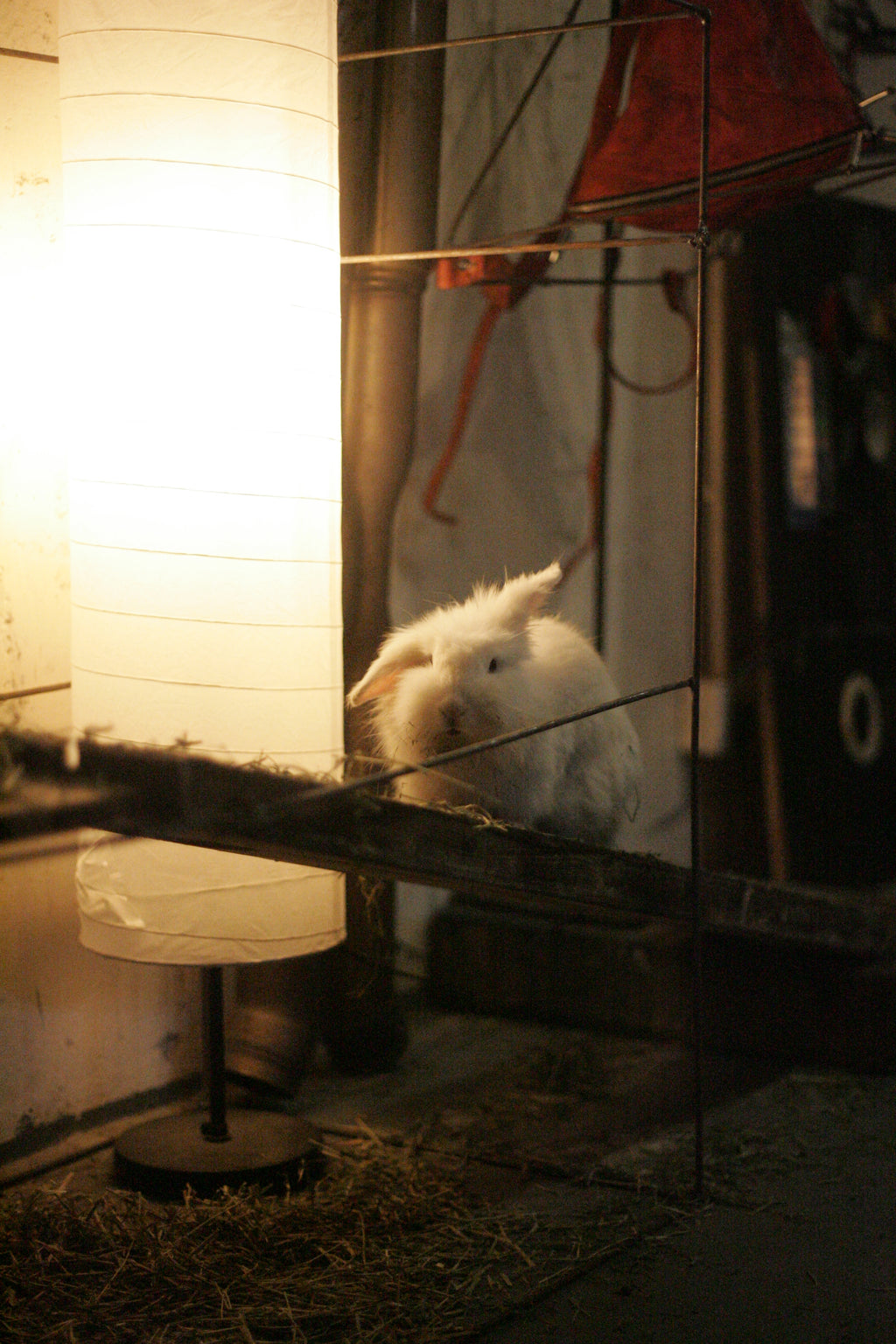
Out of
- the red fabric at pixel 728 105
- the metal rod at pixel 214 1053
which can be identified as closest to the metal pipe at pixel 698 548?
the red fabric at pixel 728 105

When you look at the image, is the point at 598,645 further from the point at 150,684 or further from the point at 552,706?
the point at 150,684

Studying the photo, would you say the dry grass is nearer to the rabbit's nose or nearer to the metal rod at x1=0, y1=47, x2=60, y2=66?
the rabbit's nose

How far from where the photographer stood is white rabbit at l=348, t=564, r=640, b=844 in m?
2.25

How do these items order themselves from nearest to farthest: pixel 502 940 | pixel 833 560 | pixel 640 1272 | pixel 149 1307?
pixel 149 1307 < pixel 640 1272 < pixel 502 940 < pixel 833 560

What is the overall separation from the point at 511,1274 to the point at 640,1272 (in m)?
0.22

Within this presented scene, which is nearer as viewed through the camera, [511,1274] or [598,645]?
A: [511,1274]

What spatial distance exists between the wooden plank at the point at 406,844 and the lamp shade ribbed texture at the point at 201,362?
0.25 metres

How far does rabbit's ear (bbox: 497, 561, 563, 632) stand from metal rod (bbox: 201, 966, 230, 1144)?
88cm

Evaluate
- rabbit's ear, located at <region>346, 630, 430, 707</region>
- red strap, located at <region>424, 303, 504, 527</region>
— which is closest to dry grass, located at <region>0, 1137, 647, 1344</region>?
rabbit's ear, located at <region>346, 630, 430, 707</region>

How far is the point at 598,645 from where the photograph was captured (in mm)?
3547

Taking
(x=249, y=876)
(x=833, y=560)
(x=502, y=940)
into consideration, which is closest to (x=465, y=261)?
(x=249, y=876)

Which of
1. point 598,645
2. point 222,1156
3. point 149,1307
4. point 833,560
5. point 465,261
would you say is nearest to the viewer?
point 149,1307

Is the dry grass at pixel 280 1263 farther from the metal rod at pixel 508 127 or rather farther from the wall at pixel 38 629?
the metal rod at pixel 508 127

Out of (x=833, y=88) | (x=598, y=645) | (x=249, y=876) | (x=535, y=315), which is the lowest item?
(x=249, y=876)
